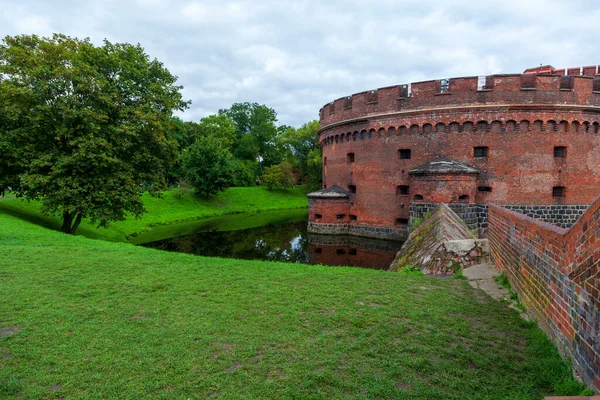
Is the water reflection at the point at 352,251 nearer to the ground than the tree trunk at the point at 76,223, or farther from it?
nearer to the ground

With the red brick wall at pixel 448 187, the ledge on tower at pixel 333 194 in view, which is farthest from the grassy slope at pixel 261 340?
the ledge on tower at pixel 333 194

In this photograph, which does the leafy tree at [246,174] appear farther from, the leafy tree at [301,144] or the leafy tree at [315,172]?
the leafy tree at [315,172]

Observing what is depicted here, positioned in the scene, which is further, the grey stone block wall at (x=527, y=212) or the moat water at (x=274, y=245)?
the grey stone block wall at (x=527, y=212)

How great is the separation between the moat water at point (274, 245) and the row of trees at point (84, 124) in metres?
2.96

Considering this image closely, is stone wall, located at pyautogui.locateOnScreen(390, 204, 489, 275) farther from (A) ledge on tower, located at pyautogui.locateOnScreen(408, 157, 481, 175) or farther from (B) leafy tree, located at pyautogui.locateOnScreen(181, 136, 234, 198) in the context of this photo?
(B) leafy tree, located at pyautogui.locateOnScreen(181, 136, 234, 198)

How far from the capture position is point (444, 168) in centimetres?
1353

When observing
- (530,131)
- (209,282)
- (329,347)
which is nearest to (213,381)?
(329,347)

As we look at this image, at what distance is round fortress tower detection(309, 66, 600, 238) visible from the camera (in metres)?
13.6

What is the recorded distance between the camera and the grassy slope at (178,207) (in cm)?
1698

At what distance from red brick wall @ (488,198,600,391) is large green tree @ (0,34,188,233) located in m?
12.8

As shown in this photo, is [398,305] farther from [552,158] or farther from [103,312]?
[552,158]

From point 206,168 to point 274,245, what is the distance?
1682cm

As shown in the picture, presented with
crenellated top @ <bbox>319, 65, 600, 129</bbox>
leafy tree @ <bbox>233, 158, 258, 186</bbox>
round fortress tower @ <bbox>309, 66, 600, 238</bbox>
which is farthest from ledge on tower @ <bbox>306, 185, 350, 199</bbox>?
leafy tree @ <bbox>233, 158, 258, 186</bbox>

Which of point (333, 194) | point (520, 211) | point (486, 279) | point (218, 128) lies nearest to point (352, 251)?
point (333, 194)
